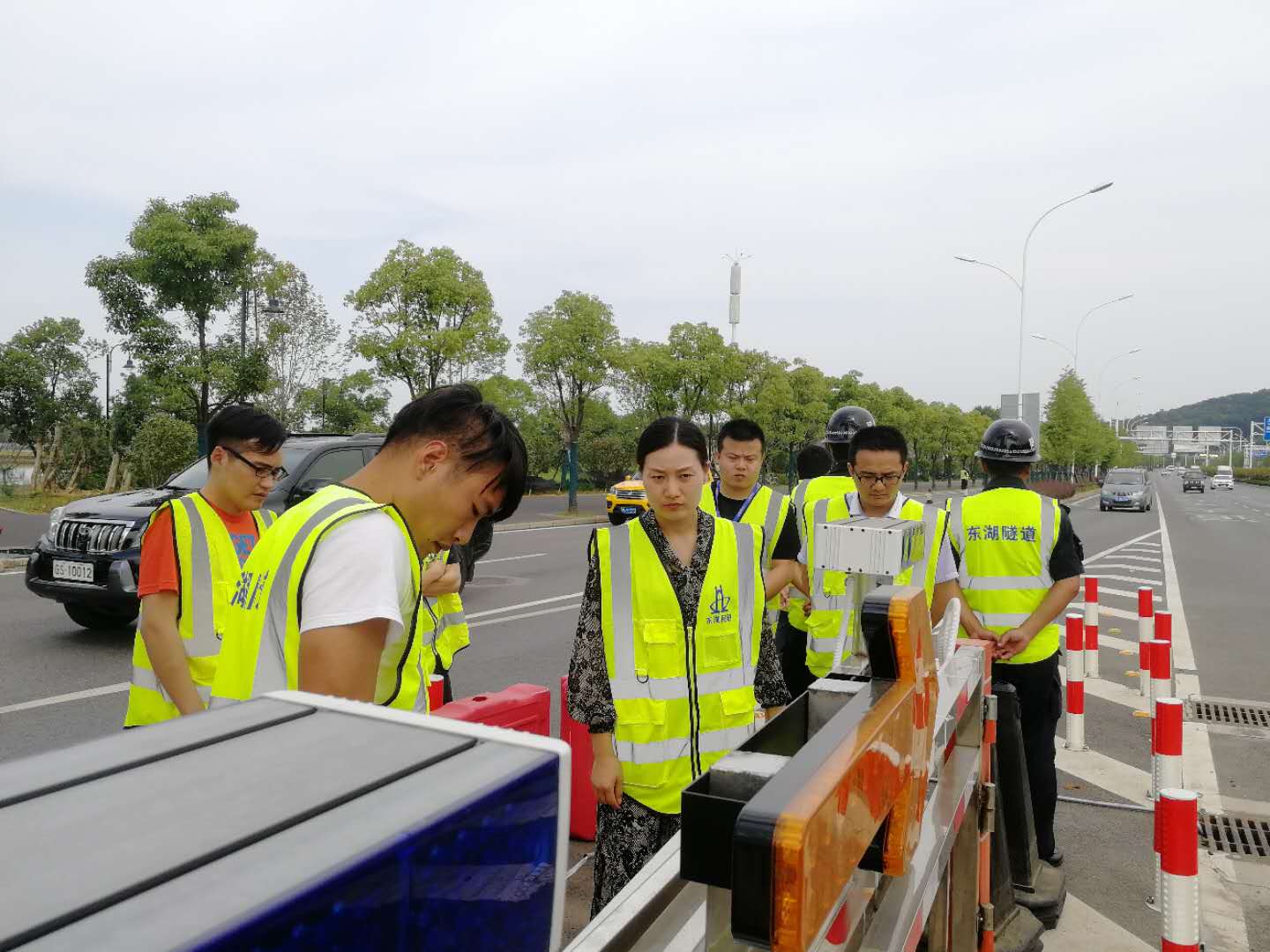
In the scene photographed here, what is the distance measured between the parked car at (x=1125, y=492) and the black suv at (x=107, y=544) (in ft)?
104

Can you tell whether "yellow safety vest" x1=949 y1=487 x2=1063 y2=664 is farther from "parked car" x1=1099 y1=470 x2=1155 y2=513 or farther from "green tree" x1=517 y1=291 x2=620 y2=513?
"parked car" x1=1099 y1=470 x2=1155 y2=513

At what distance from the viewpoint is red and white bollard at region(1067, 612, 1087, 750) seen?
5.51 meters

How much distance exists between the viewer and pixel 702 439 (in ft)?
9.58

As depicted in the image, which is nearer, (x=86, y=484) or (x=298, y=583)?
(x=298, y=583)

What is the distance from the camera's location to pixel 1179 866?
8.51 ft

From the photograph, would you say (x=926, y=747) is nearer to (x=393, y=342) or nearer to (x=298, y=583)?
(x=298, y=583)

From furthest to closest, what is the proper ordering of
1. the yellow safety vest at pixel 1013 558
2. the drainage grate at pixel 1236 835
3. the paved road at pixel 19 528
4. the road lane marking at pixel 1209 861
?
the paved road at pixel 19 528, the drainage grate at pixel 1236 835, the yellow safety vest at pixel 1013 558, the road lane marking at pixel 1209 861

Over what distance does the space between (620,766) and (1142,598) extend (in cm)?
527

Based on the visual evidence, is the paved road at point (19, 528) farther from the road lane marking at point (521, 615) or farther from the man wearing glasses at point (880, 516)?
the man wearing glasses at point (880, 516)

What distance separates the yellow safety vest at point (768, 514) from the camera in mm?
4219

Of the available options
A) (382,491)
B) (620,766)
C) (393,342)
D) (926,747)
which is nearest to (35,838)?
(382,491)

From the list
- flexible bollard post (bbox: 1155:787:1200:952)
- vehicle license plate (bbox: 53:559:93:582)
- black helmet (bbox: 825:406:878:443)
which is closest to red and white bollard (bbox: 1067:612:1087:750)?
black helmet (bbox: 825:406:878:443)

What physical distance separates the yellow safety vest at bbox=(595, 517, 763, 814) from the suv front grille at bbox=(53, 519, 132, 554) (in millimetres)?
6507

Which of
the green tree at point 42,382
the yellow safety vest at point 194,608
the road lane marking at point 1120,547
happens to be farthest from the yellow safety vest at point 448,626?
the green tree at point 42,382
